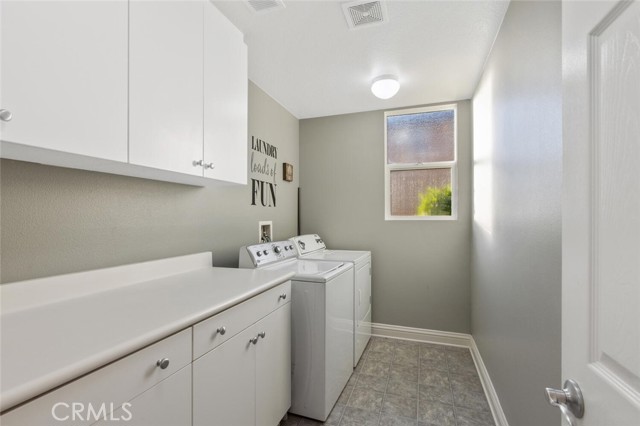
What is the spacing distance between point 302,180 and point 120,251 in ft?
7.23

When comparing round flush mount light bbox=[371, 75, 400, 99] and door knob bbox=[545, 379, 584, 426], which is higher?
round flush mount light bbox=[371, 75, 400, 99]

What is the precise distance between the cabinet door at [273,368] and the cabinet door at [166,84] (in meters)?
0.89

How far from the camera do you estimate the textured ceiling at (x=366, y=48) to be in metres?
1.60

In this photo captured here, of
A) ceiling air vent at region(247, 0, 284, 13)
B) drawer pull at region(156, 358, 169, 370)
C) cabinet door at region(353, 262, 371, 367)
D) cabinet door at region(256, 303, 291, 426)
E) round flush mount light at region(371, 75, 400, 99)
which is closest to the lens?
drawer pull at region(156, 358, 169, 370)

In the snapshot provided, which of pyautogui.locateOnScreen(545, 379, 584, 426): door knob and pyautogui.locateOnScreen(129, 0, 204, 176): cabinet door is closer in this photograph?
pyautogui.locateOnScreen(545, 379, 584, 426): door knob

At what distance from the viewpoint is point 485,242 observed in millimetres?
2102

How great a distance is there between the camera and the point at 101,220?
1.29m

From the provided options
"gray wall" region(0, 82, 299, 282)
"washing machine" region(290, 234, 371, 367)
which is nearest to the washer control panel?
"washing machine" region(290, 234, 371, 367)

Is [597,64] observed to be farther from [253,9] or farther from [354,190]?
[354,190]

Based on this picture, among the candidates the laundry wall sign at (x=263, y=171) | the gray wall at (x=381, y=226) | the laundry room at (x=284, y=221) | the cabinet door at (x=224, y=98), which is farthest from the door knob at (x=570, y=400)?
the gray wall at (x=381, y=226)

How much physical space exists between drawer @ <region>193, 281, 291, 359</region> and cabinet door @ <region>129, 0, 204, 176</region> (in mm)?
682

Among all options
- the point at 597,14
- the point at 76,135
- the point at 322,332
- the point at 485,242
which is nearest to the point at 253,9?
the point at 76,135

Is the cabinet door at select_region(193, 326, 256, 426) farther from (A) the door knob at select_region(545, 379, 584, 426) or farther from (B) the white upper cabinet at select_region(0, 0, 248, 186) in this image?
(A) the door knob at select_region(545, 379, 584, 426)

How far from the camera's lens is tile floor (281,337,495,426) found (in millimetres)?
1776
